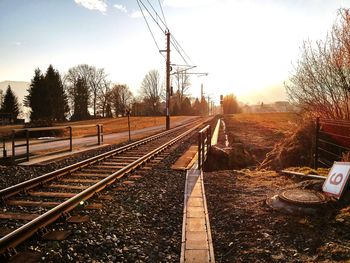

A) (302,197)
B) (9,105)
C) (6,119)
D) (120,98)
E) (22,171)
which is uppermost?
(120,98)

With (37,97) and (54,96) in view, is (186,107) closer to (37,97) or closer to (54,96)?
(54,96)

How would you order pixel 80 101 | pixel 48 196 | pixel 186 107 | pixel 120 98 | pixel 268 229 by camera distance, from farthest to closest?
pixel 186 107 → pixel 120 98 → pixel 80 101 → pixel 48 196 → pixel 268 229

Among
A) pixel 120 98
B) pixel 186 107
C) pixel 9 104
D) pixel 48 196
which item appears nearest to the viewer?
pixel 48 196

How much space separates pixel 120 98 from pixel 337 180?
109237 millimetres

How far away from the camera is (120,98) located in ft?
368

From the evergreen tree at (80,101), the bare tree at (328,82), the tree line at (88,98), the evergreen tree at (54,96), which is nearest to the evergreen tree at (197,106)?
the tree line at (88,98)

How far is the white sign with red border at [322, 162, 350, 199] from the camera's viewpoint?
573 centimetres

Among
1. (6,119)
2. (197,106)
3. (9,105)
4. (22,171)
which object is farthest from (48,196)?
(197,106)

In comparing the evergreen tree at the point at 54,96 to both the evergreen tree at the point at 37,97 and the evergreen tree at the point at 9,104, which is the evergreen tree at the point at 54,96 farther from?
the evergreen tree at the point at 9,104

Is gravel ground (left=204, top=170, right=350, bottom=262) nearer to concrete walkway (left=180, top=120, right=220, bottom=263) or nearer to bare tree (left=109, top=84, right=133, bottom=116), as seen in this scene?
concrete walkway (left=180, top=120, right=220, bottom=263)

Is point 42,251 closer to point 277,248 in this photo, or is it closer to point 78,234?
point 78,234

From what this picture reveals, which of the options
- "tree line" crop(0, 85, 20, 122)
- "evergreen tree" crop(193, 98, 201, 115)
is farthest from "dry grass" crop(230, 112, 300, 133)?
"evergreen tree" crop(193, 98, 201, 115)

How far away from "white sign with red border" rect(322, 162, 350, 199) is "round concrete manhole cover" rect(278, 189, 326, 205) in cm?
21

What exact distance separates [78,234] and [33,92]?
7217cm
